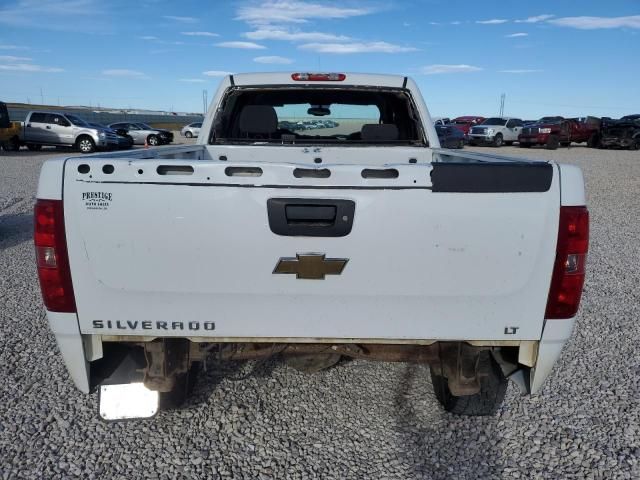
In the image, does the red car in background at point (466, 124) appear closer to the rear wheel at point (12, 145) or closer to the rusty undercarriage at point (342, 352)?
the rear wheel at point (12, 145)

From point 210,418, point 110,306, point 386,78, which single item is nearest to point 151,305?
point 110,306

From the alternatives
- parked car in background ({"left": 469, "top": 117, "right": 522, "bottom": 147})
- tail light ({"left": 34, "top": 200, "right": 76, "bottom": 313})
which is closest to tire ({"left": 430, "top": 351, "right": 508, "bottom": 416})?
tail light ({"left": 34, "top": 200, "right": 76, "bottom": 313})

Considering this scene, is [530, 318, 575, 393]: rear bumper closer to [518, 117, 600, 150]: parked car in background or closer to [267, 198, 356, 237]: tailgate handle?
[267, 198, 356, 237]: tailgate handle

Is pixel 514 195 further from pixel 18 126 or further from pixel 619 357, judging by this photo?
pixel 18 126

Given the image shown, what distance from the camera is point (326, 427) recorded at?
3229 mm

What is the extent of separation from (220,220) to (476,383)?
5.05 ft

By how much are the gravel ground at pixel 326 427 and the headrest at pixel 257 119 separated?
6.22ft

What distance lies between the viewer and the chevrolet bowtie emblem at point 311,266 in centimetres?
231

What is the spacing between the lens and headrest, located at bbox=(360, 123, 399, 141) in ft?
15.2

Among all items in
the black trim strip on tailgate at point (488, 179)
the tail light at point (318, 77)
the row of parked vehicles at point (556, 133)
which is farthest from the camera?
the row of parked vehicles at point (556, 133)

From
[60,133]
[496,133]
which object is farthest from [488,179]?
[496,133]

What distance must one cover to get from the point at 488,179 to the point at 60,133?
81.1 feet

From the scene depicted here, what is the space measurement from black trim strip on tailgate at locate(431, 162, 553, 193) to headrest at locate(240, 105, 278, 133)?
2.51 metres

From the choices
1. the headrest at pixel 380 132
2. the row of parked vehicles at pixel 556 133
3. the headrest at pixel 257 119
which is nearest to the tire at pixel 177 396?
the headrest at pixel 257 119
